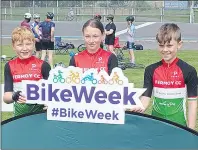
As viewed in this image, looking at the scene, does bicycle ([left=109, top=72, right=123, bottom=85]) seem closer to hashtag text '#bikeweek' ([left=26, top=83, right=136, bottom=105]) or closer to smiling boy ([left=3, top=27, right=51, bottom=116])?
hashtag text '#bikeweek' ([left=26, top=83, right=136, bottom=105])

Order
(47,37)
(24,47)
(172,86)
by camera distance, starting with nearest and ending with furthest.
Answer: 1. (172,86)
2. (24,47)
3. (47,37)

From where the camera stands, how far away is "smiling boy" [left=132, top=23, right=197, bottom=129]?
11.0 ft

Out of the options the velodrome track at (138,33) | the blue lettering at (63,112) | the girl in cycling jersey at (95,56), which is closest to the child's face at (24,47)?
the girl in cycling jersey at (95,56)

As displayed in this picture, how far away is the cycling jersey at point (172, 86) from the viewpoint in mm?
3402

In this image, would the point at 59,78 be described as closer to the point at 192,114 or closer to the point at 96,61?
the point at 96,61

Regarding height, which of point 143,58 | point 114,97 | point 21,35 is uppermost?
point 21,35

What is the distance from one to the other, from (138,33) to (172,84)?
22.0 metres

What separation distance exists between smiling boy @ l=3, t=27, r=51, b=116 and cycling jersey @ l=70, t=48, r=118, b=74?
34cm

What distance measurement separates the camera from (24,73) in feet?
11.9

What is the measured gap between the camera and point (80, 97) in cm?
299

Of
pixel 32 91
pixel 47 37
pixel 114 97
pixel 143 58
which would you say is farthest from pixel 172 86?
pixel 143 58

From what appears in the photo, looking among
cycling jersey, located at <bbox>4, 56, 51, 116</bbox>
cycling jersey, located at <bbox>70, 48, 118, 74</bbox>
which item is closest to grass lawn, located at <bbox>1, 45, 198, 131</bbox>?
cycling jersey, located at <bbox>70, 48, 118, 74</bbox>

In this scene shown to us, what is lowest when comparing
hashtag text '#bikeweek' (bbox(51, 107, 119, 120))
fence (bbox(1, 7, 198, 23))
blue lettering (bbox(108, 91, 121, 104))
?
hashtag text '#bikeweek' (bbox(51, 107, 119, 120))

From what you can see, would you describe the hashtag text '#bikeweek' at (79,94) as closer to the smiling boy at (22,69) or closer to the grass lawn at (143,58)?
the smiling boy at (22,69)
